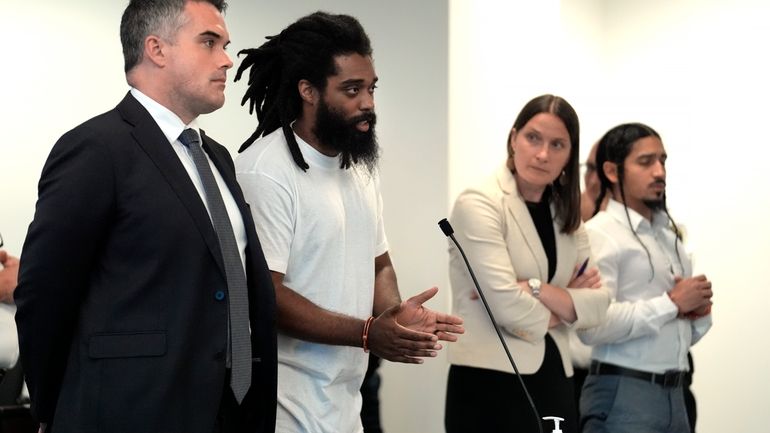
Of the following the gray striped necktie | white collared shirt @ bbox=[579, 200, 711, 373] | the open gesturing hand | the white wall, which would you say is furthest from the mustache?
the white wall

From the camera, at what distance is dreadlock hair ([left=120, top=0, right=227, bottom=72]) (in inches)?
93.5

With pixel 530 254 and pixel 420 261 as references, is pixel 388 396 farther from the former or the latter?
pixel 530 254

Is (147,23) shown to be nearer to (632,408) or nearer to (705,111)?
(632,408)

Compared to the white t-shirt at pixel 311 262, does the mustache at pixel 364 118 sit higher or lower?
higher

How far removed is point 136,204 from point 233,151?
215cm

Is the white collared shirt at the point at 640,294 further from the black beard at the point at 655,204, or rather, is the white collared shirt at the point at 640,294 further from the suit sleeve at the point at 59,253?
the suit sleeve at the point at 59,253

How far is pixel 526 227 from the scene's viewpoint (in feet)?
11.8

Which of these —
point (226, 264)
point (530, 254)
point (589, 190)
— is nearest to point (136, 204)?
point (226, 264)

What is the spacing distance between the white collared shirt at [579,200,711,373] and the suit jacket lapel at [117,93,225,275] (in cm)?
195

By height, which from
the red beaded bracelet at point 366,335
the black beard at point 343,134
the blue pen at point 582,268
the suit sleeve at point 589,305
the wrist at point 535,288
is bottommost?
the red beaded bracelet at point 366,335

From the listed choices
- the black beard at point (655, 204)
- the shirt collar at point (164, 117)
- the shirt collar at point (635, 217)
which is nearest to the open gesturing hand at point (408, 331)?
the shirt collar at point (164, 117)

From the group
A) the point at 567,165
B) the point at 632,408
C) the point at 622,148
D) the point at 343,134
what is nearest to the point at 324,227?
the point at 343,134

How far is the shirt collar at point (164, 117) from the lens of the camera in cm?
233

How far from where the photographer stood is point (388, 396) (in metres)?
4.73
